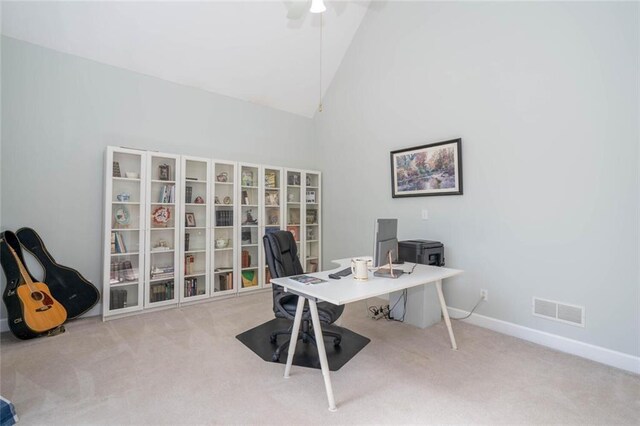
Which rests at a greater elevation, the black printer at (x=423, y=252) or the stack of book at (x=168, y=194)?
the stack of book at (x=168, y=194)

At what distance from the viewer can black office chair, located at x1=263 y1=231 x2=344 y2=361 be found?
90.0 inches

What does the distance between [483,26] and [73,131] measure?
14.4ft

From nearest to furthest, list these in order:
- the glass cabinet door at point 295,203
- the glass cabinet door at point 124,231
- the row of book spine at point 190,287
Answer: the glass cabinet door at point 124,231 → the row of book spine at point 190,287 → the glass cabinet door at point 295,203

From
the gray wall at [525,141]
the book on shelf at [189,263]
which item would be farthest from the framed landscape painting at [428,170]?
the book on shelf at [189,263]

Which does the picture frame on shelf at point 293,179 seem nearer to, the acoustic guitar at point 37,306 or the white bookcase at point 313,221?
the white bookcase at point 313,221

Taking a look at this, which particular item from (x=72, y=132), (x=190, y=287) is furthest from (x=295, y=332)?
(x=72, y=132)

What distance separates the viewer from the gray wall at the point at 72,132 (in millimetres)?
2936

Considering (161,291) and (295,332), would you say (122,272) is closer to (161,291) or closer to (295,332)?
(161,291)

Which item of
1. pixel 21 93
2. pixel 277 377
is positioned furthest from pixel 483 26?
pixel 21 93

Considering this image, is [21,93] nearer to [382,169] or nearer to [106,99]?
[106,99]

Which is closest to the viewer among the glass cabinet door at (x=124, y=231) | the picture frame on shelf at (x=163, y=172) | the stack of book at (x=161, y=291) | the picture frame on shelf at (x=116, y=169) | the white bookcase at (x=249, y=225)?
the glass cabinet door at (x=124, y=231)

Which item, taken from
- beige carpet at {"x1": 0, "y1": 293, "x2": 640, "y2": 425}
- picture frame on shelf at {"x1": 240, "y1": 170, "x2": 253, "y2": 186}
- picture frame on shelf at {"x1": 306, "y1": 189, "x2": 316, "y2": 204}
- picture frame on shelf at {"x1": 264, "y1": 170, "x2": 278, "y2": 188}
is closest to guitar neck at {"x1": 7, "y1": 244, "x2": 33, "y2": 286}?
beige carpet at {"x1": 0, "y1": 293, "x2": 640, "y2": 425}

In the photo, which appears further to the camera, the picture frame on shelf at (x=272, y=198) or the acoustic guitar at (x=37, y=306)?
the picture frame on shelf at (x=272, y=198)

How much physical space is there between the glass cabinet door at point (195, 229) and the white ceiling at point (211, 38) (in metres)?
1.15
